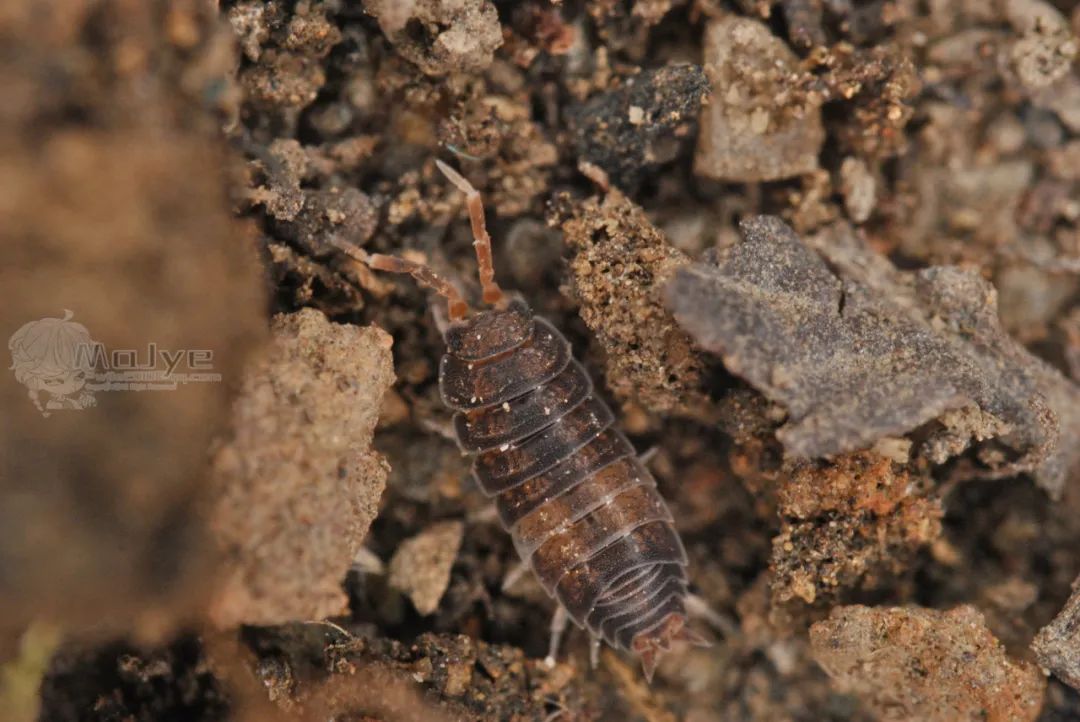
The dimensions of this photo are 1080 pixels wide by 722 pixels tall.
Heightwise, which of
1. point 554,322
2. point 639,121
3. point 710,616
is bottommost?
point 710,616

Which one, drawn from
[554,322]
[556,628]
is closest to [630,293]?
[554,322]

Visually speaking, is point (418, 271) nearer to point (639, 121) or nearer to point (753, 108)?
point (639, 121)

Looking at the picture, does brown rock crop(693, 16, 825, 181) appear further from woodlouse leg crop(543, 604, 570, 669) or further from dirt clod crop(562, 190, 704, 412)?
woodlouse leg crop(543, 604, 570, 669)

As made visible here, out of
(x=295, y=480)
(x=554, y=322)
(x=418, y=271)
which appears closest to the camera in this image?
(x=295, y=480)

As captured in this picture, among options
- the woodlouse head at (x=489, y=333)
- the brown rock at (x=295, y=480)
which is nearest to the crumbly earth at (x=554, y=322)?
the brown rock at (x=295, y=480)

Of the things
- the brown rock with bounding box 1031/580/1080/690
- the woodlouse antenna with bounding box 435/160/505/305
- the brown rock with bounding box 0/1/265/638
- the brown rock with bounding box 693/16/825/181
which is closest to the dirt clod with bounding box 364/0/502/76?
the woodlouse antenna with bounding box 435/160/505/305
